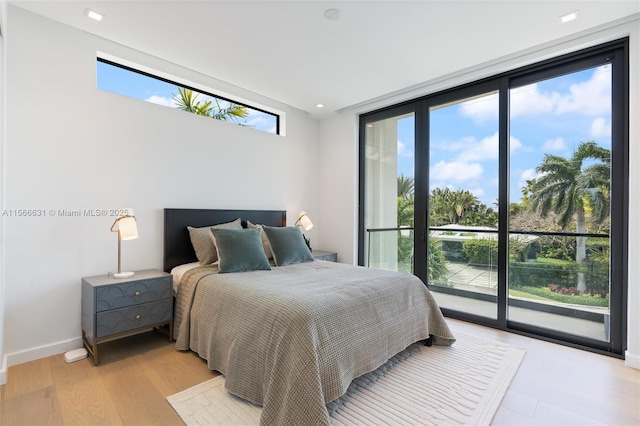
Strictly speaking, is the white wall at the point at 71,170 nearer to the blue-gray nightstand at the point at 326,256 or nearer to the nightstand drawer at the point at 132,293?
the nightstand drawer at the point at 132,293

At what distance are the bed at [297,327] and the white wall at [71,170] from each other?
17.8 inches

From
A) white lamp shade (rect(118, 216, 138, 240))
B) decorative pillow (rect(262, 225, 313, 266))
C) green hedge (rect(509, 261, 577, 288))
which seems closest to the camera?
white lamp shade (rect(118, 216, 138, 240))

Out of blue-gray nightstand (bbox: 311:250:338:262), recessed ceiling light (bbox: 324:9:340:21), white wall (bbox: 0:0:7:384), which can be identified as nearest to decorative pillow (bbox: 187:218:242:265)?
white wall (bbox: 0:0:7:384)

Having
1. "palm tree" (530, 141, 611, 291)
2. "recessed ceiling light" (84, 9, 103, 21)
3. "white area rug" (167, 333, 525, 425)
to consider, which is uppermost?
"recessed ceiling light" (84, 9, 103, 21)

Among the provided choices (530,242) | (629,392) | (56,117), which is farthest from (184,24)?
(629,392)

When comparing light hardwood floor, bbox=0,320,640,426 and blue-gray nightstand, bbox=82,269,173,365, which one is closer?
light hardwood floor, bbox=0,320,640,426

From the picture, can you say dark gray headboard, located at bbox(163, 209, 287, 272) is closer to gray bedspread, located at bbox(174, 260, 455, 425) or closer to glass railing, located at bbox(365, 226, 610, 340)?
gray bedspread, located at bbox(174, 260, 455, 425)

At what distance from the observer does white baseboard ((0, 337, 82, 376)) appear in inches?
89.4

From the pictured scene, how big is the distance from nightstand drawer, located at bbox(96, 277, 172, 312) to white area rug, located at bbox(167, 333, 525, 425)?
3.02ft

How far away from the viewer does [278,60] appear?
301 cm

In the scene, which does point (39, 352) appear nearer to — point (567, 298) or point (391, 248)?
point (391, 248)

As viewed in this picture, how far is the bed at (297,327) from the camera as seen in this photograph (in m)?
1.63

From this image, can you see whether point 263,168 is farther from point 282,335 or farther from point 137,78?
point 282,335

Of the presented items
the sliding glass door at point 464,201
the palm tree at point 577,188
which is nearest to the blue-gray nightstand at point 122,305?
the sliding glass door at point 464,201
